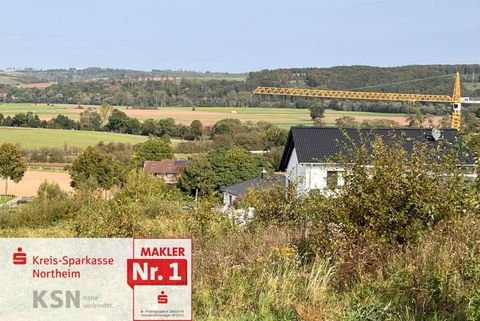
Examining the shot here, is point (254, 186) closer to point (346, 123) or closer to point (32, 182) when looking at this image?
point (346, 123)

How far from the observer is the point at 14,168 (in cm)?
4559

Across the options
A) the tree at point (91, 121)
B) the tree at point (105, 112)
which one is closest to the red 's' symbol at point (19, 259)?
the tree at point (91, 121)

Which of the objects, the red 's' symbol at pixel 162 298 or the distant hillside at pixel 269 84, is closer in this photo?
the red 's' symbol at pixel 162 298

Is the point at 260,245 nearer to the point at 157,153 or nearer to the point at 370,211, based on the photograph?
the point at 370,211

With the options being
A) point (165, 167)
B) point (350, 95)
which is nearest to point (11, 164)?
point (165, 167)

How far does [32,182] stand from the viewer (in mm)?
47344

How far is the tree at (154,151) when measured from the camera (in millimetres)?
62094

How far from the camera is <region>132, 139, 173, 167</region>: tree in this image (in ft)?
204

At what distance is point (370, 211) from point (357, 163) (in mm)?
683

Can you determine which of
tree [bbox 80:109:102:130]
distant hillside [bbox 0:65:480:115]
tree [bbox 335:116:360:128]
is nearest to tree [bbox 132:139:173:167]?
tree [bbox 80:109:102:130]

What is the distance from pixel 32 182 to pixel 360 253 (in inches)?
1792

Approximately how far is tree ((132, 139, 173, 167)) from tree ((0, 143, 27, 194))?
16.1 m

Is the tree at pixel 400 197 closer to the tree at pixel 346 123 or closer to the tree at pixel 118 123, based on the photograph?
the tree at pixel 346 123

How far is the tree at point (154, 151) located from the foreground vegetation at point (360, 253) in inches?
2185
